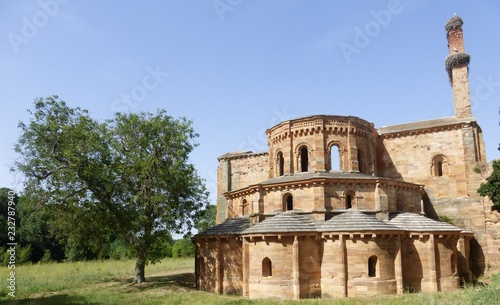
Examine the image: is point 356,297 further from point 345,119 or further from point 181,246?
point 181,246

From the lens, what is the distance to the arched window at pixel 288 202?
22.5 m

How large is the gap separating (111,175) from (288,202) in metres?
10.5

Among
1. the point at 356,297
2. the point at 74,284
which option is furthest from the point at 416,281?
the point at 74,284

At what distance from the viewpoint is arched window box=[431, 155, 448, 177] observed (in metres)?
27.2

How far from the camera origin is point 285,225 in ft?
65.1

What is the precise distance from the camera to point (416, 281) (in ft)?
65.6

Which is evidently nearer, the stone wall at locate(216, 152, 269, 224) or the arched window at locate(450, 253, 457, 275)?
the arched window at locate(450, 253, 457, 275)

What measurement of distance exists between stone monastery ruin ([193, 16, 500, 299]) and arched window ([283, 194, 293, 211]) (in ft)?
0.20

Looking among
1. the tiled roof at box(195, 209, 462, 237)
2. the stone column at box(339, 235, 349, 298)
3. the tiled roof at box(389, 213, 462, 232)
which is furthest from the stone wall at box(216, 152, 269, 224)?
the stone column at box(339, 235, 349, 298)

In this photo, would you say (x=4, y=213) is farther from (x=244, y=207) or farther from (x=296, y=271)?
(x=296, y=271)

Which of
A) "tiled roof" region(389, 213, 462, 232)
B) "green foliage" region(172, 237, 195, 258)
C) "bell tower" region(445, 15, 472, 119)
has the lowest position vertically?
"green foliage" region(172, 237, 195, 258)

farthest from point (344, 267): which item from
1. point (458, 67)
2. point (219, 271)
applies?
→ point (458, 67)

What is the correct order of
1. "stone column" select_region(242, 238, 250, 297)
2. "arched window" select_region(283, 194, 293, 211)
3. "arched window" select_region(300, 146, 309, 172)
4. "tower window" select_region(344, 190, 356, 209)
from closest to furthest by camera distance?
1. "stone column" select_region(242, 238, 250, 297)
2. "tower window" select_region(344, 190, 356, 209)
3. "arched window" select_region(283, 194, 293, 211)
4. "arched window" select_region(300, 146, 309, 172)

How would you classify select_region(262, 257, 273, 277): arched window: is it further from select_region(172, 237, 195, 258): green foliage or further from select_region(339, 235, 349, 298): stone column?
select_region(172, 237, 195, 258): green foliage
